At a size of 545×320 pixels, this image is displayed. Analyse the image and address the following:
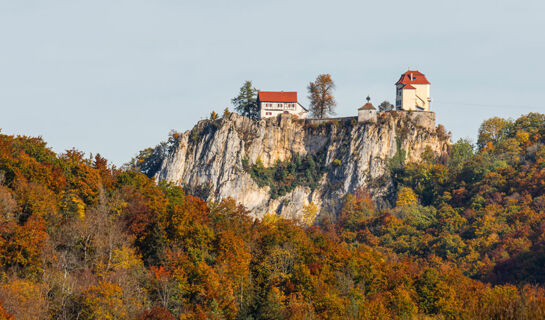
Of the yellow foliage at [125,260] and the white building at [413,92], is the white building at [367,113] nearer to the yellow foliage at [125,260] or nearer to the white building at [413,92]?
the white building at [413,92]

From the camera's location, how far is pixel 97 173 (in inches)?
2904

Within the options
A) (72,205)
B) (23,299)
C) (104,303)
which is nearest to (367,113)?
(72,205)

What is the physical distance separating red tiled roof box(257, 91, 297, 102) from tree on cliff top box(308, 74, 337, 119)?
2.39 meters

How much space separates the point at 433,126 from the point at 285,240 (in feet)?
166

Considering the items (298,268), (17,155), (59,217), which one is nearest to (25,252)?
Answer: (59,217)

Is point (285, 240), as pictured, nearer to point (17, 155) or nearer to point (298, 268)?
point (298, 268)

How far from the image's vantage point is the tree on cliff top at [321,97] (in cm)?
12312

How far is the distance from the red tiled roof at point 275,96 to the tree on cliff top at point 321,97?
239 centimetres

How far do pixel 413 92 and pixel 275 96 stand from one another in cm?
1678

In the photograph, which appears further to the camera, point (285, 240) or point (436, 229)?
point (436, 229)

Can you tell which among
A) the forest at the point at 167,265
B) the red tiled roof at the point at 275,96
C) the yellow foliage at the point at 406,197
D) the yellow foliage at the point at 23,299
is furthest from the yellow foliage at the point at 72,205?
the red tiled roof at the point at 275,96

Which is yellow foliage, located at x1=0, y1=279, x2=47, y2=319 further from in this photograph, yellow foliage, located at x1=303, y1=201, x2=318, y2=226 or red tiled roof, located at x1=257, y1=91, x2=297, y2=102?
red tiled roof, located at x1=257, y1=91, x2=297, y2=102

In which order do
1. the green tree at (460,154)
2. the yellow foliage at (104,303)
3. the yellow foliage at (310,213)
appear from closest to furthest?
the yellow foliage at (104,303) < the yellow foliage at (310,213) < the green tree at (460,154)

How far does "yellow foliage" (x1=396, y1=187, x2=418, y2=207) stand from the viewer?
377 feet
